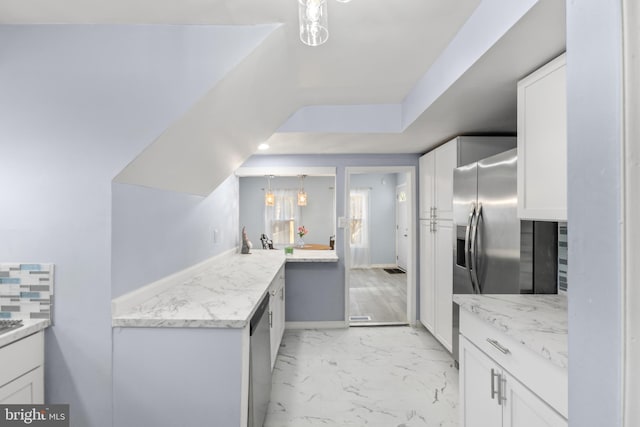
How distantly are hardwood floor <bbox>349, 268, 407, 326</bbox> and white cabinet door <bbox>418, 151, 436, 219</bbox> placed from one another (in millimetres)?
1477

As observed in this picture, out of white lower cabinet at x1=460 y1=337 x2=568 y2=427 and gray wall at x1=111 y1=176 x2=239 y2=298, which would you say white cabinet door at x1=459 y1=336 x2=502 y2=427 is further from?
gray wall at x1=111 y1=176 x2=239 y2=298

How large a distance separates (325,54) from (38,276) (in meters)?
1.86

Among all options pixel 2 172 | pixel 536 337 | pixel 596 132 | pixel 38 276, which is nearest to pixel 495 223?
pixel 536 337

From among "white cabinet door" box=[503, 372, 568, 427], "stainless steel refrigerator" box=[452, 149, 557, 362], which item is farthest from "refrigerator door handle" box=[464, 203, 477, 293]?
"white cabinet door" box=[503, 372, 568, 427]

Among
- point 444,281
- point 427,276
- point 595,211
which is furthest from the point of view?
point 427,276

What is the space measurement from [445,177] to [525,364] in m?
2.24

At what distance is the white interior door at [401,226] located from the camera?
7.73 m

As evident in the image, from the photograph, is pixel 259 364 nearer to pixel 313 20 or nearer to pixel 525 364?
pixel 525 364

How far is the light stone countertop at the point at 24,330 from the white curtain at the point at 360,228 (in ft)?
22.8

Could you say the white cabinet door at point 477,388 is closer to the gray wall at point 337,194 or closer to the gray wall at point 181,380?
the gray wall at point 181,380

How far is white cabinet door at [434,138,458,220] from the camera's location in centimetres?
309

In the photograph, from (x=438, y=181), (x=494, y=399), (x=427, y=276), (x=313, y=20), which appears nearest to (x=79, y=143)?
(x=313, y=20)

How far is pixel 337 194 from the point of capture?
409cm

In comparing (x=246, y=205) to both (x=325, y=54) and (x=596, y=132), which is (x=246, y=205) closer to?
(x=325, y=54)
